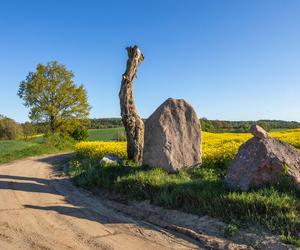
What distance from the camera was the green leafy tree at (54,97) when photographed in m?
40.6

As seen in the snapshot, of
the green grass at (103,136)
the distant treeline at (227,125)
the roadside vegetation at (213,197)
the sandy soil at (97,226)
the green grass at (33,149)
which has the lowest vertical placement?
the sandy soil at (97,226)

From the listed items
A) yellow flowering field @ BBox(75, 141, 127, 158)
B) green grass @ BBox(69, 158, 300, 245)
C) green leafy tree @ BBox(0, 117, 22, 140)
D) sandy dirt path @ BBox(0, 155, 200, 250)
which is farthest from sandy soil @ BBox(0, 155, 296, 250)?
green leafy tree @ BBox(0, 117, 22, 140)

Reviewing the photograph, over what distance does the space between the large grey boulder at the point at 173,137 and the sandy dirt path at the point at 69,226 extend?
272cm

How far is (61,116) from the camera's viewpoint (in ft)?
137

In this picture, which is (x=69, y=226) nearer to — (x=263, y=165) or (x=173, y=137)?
(x=263, y=165)

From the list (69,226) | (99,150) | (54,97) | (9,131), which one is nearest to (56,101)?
(54,97)

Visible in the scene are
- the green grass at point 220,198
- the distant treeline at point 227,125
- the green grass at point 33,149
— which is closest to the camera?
the green grass at point 220,198

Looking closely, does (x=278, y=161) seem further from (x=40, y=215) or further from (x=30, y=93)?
(x=30, y=93)

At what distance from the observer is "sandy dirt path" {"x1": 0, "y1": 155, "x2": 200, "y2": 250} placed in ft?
20.5

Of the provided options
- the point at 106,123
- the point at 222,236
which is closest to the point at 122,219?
the point at 222,236

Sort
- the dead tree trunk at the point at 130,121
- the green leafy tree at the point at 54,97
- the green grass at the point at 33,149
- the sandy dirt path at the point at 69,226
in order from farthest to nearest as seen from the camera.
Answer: the green leafy tree at the point at 54,97 → the green grass at the point at 33,149 → the dead tree trunk at the point at 130,121 → the sandy dirt path at the point at 69,226

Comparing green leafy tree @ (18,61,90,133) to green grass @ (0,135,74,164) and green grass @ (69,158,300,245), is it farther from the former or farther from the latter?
green grass @ (69,158,300,245)

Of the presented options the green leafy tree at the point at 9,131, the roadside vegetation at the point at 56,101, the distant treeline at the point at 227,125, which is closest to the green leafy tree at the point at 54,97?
the roadside vegetation at the point at 56,101

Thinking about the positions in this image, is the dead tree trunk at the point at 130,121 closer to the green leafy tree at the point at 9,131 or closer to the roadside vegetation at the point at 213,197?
the roadside vegetation at the point at 213,197
